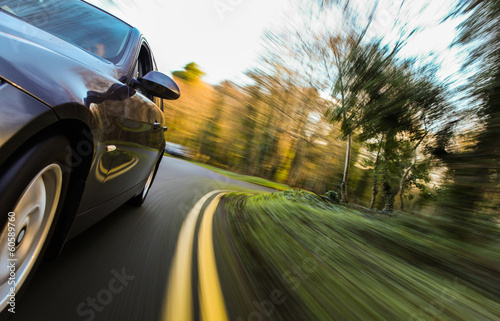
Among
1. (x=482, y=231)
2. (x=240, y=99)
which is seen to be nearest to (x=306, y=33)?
(x=482, y=231)

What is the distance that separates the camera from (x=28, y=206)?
3.96ft

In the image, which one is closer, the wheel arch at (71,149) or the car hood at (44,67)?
the car hood at (44,67)

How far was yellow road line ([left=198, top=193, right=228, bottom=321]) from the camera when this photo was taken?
5.45ft

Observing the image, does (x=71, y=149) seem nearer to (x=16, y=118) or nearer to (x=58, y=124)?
(x=58, y=124)

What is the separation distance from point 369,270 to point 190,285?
69.2 inches

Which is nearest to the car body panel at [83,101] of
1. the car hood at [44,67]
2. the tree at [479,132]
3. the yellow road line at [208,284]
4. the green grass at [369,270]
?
the car hood at [44,67]

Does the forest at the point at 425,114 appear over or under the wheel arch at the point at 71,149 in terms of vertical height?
over

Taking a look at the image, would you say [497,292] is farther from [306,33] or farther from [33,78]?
[306,33]

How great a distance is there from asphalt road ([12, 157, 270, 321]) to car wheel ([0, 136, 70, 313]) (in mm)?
221

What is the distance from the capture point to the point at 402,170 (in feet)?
16.6

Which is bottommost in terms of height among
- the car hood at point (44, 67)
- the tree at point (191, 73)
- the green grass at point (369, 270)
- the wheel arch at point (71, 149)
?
the green grass at point (369, 270)

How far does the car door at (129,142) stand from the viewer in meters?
1.80

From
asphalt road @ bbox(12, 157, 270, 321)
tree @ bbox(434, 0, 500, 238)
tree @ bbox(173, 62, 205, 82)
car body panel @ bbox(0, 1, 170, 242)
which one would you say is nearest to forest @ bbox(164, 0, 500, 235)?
tree @ bbox(434, 0, 500, 238)

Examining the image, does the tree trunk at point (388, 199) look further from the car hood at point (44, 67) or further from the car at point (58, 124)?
the car hood at point (44, 67)
